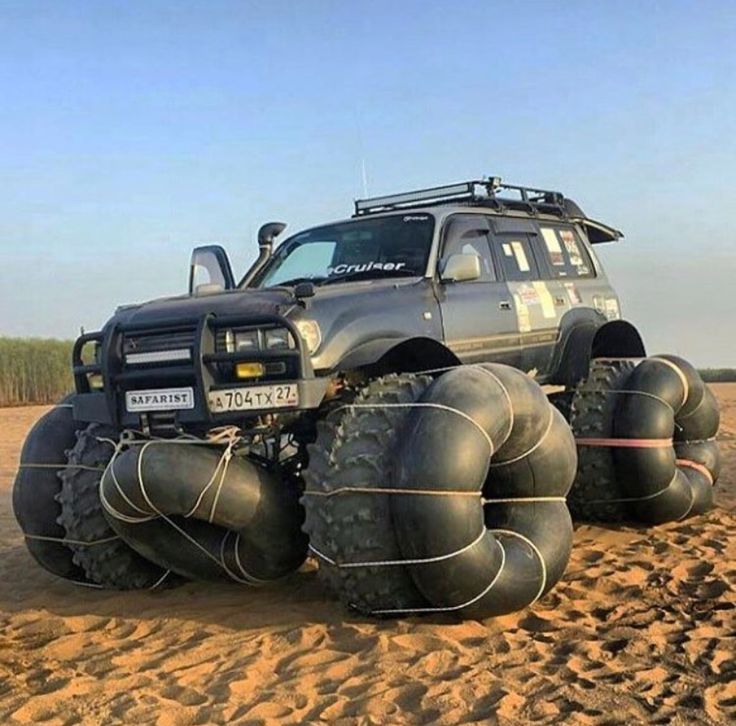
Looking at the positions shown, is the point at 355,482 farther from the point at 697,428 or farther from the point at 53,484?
the point at 697,428

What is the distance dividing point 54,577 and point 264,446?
94.0 inches

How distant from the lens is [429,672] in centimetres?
477

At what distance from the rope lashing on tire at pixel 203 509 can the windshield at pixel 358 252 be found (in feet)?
6.50

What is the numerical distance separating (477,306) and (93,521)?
3.22 m

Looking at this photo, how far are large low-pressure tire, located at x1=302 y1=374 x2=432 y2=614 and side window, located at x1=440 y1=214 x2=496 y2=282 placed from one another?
79.1 inches

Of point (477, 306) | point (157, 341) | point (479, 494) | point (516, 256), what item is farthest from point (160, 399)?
point (516, 256)

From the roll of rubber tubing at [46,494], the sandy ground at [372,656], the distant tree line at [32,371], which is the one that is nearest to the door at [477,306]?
the sandy ground at [372,656]

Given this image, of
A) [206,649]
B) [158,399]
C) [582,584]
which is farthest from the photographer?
[582,584]

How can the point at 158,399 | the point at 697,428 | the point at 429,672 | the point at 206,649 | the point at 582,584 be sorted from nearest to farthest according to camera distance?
the point at 429,672
the point at 206,649
the point at 158,399
the point at 582,584
the point at 697,428

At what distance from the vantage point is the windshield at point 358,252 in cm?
727

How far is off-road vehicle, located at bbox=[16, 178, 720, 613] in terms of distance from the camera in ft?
17.7

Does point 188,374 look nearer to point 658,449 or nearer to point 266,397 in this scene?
point 266,397

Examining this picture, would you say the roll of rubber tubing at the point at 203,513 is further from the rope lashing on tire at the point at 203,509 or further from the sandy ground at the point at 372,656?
the sandy ground at the point at 372,656

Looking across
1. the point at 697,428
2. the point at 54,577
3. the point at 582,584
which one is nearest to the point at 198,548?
the point at 54,577
